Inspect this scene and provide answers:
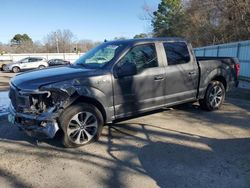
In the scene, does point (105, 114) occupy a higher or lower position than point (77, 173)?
higher

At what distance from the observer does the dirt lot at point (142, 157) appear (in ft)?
11.4

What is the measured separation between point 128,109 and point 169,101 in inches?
44.5

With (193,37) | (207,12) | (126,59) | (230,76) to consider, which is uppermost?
(207,12)

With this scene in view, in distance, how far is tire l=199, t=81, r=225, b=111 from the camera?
6.57 meters

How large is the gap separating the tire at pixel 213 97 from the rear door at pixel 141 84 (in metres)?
1.58

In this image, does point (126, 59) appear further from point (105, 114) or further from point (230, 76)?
point (230, 76)

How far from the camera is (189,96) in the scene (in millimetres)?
6148

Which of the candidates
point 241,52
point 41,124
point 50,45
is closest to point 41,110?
point 41,124

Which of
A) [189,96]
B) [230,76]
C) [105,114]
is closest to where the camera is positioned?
[105,114]

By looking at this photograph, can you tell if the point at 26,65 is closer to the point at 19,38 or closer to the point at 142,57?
the point at 142,57

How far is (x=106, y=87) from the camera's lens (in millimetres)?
4750

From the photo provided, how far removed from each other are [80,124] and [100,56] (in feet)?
5.33

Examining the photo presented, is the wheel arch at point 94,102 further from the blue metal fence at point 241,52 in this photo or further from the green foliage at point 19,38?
the green foliage at point 19,38

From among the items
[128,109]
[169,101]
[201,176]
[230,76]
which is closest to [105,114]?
[128,109]
